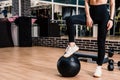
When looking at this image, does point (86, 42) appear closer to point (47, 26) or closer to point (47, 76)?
point (47, 26)

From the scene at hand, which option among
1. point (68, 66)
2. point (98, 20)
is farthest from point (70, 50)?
point (98, 20)

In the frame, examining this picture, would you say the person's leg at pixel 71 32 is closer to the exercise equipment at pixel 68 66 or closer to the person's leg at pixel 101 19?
the exercise equipment at pixel 68 66

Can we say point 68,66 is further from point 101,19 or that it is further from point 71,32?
point 101,19

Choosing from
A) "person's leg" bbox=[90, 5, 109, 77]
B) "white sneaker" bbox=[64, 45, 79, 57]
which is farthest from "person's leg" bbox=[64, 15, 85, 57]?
"person's leg" bbox=[90, 5, 109, 77]

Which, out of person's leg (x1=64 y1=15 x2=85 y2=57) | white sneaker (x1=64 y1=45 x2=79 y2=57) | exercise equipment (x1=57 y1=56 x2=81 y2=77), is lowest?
exercise equipment (x1=57 y1=56 x2=81 y2=77)

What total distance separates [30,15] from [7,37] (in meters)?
1.27

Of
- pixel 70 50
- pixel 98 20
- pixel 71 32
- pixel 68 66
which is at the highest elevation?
pixel 98 20

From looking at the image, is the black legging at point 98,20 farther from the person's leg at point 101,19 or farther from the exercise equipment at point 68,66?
the exercise equipment at point 68,66

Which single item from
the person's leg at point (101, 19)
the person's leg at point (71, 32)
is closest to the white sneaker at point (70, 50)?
the person's leg at point (71, 32)

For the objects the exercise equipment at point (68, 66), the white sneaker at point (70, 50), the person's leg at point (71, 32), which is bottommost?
the exercise equipment at point (68, 66)

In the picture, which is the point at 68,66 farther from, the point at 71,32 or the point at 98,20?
the point at 98,20

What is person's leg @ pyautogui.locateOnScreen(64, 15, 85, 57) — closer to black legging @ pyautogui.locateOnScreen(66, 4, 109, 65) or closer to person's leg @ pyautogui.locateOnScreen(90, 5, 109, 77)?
black legging @ pyautogui.locateOnScreen(66, 4, 109, 65)

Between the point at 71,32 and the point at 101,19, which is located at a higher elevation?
the point at 101,19

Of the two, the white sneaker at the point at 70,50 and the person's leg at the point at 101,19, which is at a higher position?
the person's leg at the point at 101,19
